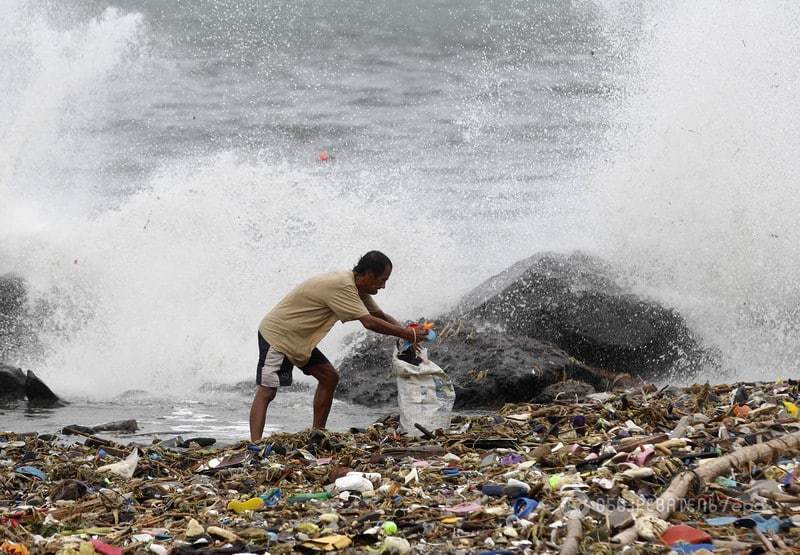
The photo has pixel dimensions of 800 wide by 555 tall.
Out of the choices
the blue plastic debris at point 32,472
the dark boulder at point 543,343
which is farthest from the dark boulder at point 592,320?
the blue plastic debris at point 32,472

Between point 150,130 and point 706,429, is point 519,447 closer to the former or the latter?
point 706,429

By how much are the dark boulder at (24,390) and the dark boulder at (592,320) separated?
4048 mm

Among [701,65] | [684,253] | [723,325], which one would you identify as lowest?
[723,325]

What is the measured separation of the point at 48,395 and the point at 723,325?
670 centimetres

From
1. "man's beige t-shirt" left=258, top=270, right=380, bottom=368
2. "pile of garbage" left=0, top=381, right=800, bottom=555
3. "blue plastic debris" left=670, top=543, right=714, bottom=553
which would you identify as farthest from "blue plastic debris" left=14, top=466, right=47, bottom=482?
"blue plastic debris" left=670, top=543, right=714, bottom=553

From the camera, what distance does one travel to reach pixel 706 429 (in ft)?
20.2

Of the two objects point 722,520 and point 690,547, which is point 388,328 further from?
point 690,547

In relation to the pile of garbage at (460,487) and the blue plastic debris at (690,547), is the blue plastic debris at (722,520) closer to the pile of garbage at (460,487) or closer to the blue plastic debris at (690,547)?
the pile of garbage at (460,487)

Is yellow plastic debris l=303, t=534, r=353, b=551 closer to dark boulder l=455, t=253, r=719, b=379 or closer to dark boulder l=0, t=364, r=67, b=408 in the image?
dark boulder l=455, t=253, r=719, b=379

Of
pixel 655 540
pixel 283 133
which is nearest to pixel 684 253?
pixel 655 540

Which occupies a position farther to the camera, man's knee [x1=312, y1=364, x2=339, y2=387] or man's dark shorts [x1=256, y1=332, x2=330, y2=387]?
man's knee [x1=312, y1=364, x2=339, y2=387]

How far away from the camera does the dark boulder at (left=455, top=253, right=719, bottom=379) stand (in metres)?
10.3

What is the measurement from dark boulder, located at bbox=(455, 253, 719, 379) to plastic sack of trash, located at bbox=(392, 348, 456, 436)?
9.00ft

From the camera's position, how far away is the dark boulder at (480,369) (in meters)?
9.38
